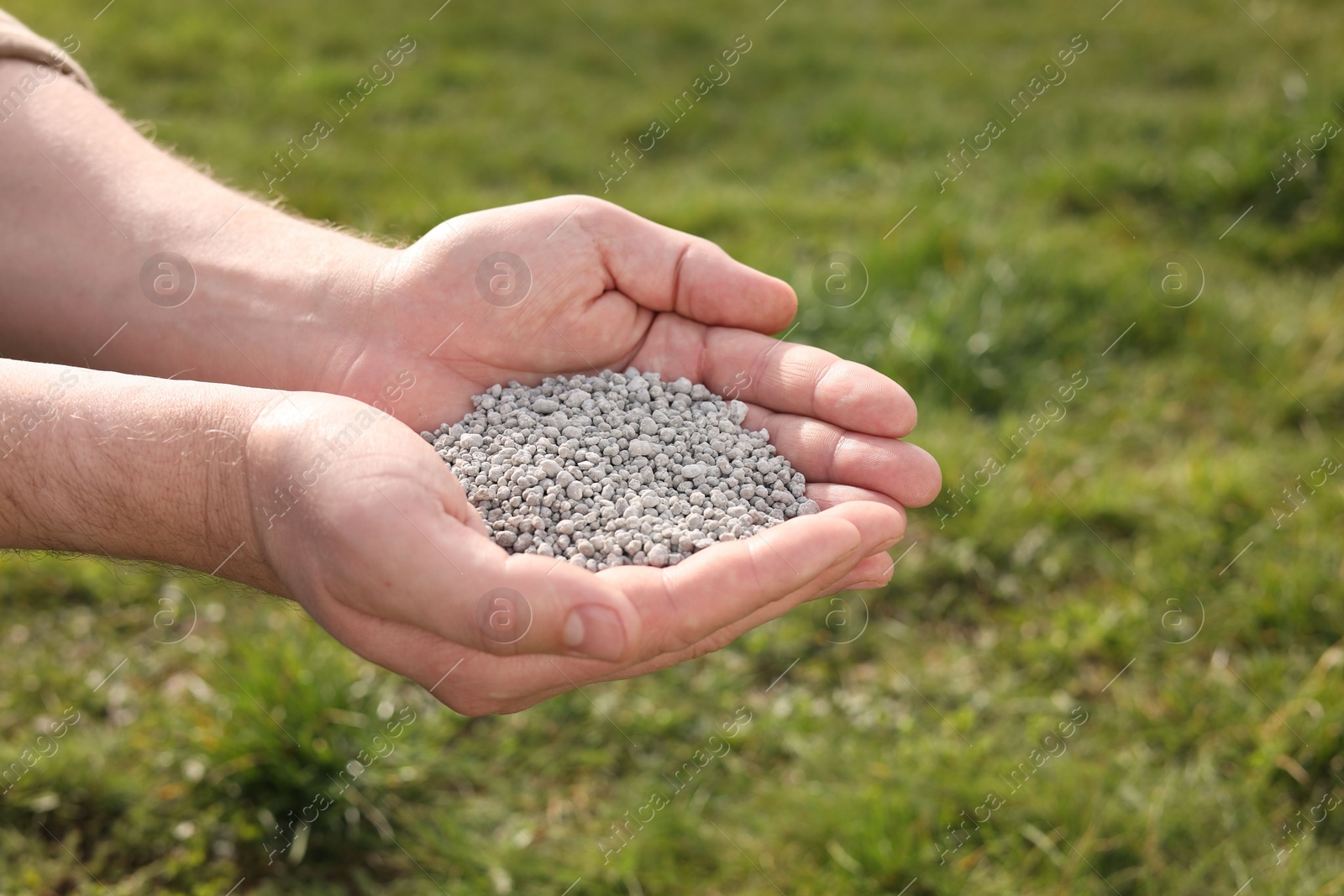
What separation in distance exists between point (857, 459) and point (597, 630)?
85cm

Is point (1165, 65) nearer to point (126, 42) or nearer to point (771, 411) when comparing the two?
point (771, 411)

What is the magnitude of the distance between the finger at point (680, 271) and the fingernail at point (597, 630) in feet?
3.46

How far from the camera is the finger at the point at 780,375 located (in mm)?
2291

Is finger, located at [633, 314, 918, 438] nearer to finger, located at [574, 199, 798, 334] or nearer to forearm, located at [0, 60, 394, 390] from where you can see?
finger, located at [574, 199, 798, 334]

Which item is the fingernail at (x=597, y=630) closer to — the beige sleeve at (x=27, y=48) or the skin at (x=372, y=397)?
the skin at (x=372, y=397)

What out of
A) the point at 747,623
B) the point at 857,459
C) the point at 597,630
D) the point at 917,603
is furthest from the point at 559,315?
the point at 917,603

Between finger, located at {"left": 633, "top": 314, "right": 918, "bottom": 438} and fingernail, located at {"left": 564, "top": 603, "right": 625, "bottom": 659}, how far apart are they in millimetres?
883

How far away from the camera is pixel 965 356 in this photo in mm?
3816

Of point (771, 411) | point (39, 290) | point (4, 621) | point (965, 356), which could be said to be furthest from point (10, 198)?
point (965, 356)

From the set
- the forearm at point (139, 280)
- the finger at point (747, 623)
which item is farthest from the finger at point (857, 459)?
the forearm at point (139, 280)

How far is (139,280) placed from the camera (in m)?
2.59

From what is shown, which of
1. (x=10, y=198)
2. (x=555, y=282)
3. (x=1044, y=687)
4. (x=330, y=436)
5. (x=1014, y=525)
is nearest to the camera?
(x=330, y=436)

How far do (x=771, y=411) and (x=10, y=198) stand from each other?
2.00 metres

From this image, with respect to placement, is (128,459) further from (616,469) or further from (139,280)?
(616,469)
